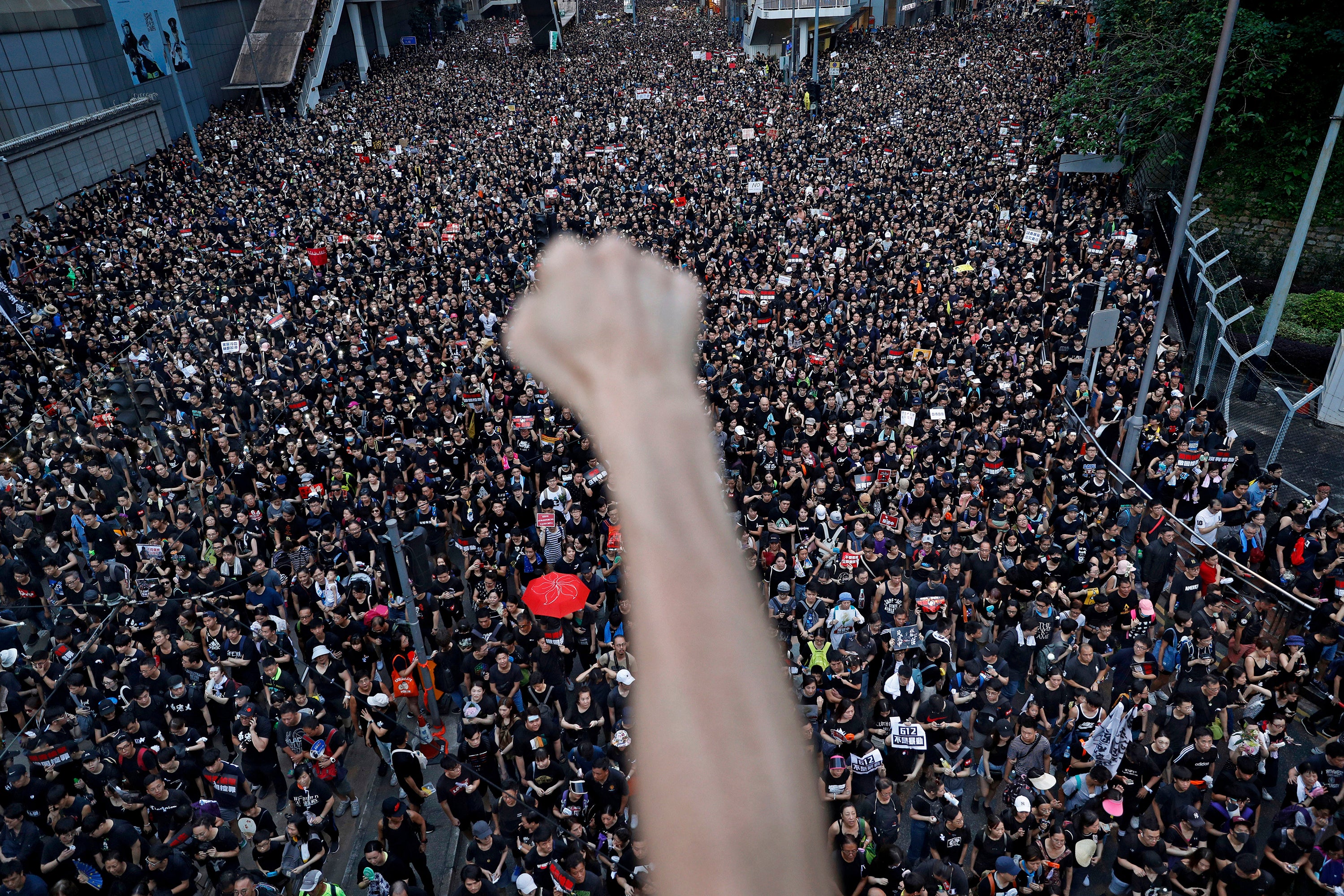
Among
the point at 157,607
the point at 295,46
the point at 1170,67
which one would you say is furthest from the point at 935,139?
the point at 295,46

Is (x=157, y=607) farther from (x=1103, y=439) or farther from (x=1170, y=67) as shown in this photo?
(x=1170, y=67)

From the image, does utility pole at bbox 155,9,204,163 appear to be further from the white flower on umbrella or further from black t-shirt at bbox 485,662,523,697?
black t-shirt at bbox 485,662,523,697

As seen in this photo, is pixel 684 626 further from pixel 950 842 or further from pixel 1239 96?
pixel 1239 96

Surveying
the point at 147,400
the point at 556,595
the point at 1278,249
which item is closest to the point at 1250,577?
the point at 556,595

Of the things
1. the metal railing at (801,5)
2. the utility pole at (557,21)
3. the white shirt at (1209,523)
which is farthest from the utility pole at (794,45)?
the white shirt at (1209,523)

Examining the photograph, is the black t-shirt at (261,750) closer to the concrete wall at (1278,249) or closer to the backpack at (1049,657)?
the backpack at (1049,657)
